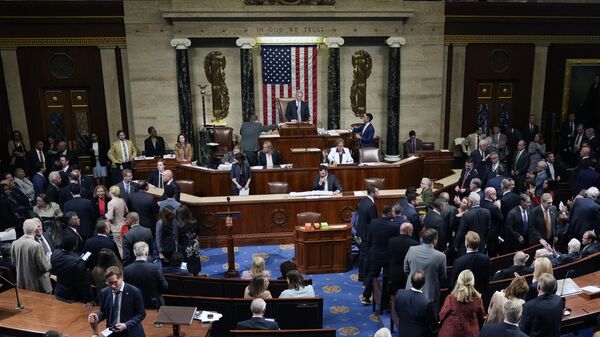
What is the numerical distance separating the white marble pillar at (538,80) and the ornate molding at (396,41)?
4066 mm

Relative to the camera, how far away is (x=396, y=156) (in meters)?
15.0

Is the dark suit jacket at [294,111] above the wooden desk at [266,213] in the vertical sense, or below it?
above

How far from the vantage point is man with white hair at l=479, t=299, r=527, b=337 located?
442cm

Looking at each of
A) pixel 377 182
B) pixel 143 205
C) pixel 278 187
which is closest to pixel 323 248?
pixel 278 187

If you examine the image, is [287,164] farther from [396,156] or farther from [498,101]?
[498,101]

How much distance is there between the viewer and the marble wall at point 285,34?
13.8 metres

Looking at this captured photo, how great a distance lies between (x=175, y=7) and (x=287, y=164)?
5372 mm

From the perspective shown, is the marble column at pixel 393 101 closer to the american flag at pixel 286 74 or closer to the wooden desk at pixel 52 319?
the american flag at pixel 286 74

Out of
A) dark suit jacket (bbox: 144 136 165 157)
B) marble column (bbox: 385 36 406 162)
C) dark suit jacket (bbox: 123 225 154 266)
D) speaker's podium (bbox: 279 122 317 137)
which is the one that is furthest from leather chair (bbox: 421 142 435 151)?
dark suit jacket (bbox: 123 225 154 266)

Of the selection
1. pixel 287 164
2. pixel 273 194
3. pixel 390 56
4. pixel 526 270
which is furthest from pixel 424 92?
pixel 526 270

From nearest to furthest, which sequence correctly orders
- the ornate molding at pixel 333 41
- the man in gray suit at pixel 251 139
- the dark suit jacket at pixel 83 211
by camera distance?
the dark suit jacket at pixel 83 211, the man in gray suit at pixel 251 139, the ornate molding at pixel 333 41

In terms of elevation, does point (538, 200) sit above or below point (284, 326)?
above

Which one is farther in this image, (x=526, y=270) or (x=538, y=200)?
(x=538, y=200)

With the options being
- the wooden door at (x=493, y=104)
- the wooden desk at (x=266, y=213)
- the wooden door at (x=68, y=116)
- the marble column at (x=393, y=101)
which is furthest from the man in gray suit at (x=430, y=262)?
the wooden door at (x=68, y=116)
